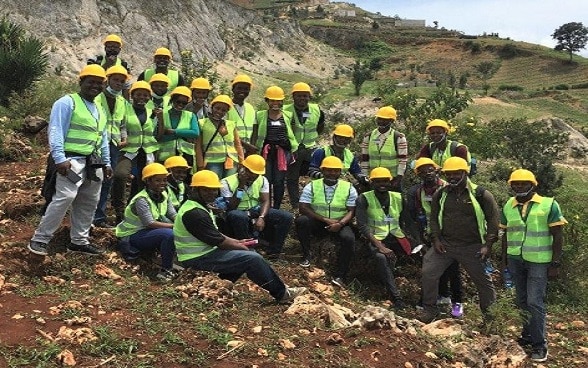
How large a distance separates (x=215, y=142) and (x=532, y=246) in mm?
3527

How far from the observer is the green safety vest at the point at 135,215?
221 inches

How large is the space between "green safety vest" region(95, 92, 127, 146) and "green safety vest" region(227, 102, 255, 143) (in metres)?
1.35

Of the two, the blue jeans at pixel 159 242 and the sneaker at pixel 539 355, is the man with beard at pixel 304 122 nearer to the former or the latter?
the blue jeans at pixel 159 242

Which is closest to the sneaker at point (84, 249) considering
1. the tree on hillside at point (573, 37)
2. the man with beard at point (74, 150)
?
the man with beard at point (74, 150)

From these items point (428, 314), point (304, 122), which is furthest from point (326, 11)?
point (428, 314)

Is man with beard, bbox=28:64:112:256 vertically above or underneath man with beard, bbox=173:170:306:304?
above

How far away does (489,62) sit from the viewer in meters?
66.1

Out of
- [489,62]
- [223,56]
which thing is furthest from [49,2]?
[489,62]

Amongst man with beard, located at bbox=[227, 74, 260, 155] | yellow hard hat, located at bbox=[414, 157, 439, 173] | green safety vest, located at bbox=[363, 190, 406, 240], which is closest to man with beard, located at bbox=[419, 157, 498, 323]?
yellow hard hat, located at bbox=[414, 157, 439, 173]

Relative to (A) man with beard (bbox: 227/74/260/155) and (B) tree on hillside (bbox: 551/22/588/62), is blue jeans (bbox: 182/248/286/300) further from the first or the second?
(B) tree on hillside (bbox: 551/22/588/62)

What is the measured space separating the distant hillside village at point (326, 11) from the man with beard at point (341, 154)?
82111 mm

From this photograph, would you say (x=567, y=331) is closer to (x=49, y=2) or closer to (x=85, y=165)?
(x=85, y=165)

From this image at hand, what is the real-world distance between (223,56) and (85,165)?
3082 centimetres

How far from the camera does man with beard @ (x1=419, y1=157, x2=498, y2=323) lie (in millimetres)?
5578
